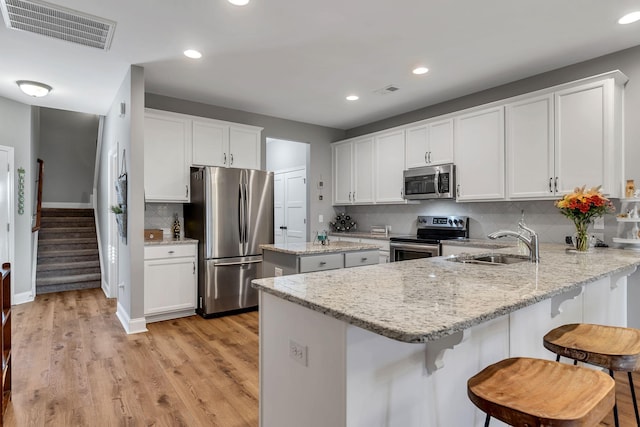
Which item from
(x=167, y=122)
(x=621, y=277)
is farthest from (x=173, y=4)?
(x=621, y=277)

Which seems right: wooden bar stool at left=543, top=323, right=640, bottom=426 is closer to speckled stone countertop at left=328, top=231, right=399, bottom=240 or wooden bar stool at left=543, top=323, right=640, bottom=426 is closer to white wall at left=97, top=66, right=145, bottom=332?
speckled stone countertop at left=328, top=231, right=399, bottom=240

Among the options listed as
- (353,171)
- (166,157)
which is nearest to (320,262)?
(166,157)

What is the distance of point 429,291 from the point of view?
137cm

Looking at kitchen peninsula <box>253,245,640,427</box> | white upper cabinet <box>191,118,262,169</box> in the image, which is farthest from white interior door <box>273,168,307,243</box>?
kitchen peninsula <box>253,245,640,427</box>

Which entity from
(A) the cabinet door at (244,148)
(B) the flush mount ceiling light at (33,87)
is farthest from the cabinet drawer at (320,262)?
(B) the flush mount ceiling light at (33,87)

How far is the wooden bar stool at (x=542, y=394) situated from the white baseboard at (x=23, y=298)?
18.8 ft

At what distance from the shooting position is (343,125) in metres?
5.89

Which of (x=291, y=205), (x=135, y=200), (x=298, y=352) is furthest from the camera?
(x=291, y=205)

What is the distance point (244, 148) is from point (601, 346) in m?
4.24

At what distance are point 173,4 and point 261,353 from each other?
236 cm

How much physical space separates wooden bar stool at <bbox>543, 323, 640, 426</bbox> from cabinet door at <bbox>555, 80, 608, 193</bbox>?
195cm

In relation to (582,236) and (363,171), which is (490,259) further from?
(363,171)

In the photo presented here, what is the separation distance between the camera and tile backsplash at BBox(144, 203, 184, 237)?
4367 millimetres

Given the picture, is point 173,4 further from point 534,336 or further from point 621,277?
point 621,277
